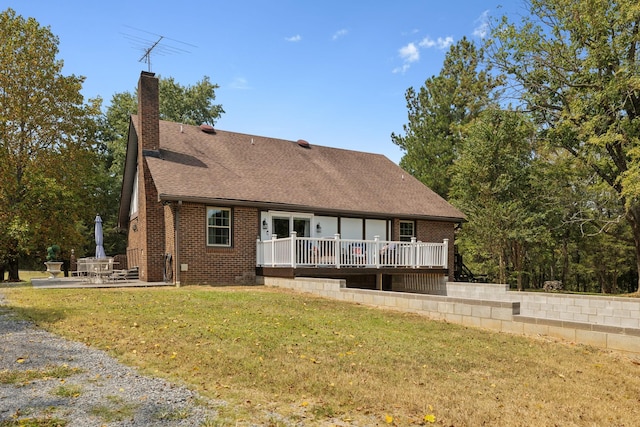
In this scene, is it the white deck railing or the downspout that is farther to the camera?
the downspout

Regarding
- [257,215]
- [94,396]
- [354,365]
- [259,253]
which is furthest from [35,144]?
[354,365]

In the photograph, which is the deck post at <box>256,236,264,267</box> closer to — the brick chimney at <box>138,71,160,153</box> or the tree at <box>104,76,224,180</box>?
the brick chimney at <box>138,71,160,153</box>

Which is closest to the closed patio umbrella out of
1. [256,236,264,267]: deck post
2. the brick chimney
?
the brick chimney

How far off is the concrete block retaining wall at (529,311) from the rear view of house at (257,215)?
2330 mm

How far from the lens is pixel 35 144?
24891 millimetres

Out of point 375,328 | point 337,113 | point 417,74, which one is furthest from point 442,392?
point 417,74

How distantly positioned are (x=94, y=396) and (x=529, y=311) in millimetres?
10979

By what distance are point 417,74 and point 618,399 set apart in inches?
1221

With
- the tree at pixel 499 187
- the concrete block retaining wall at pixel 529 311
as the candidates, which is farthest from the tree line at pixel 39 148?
the tree at pixel 499 187

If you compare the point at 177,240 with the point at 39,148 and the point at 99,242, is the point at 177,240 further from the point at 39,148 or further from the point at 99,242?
the point at 39,148

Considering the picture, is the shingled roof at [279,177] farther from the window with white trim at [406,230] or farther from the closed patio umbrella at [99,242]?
the closed patio umbrella at [99,242]

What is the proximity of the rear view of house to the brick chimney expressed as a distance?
37 mm

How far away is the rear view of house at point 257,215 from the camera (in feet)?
50.2

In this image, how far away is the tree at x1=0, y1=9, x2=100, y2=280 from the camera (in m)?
22.6
